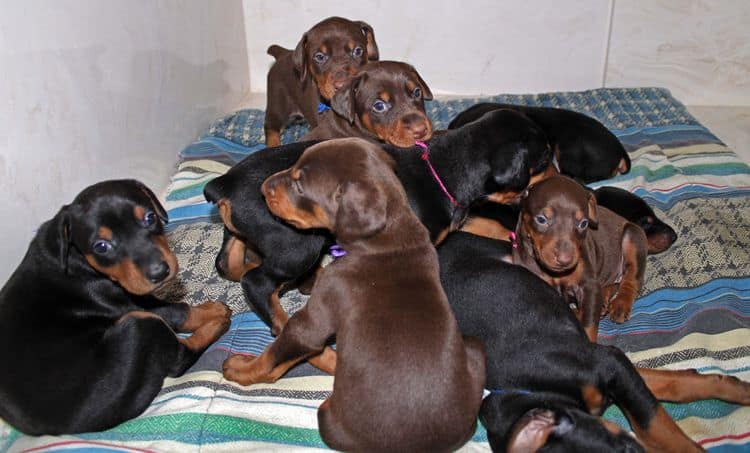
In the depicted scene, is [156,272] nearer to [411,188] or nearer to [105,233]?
[105,233]

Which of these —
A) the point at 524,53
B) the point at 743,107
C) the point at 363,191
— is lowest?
the point at 743,107

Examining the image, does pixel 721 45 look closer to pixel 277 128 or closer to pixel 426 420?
pixel 277 128

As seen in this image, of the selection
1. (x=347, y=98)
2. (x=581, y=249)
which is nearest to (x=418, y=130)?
(x=347, y=98)

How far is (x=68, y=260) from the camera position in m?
3.52

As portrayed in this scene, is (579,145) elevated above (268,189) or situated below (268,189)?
below

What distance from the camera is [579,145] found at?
521cm

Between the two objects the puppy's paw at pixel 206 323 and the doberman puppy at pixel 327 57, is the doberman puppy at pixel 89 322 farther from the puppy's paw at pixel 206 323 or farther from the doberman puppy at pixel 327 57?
the doberman puppy at pixel 327 57

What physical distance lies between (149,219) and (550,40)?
16.7ft

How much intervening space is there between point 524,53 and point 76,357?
18.2ft

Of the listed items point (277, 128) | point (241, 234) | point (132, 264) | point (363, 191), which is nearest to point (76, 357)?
point (132, 264)

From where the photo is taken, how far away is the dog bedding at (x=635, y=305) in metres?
3.33

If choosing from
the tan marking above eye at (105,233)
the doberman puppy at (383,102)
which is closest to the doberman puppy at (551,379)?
the doberman puppy at (383,102)

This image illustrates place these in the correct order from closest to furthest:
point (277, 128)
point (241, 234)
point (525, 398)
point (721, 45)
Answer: point (525, 398)
point (241, 234)
point (277, 128)
point (721, 45)

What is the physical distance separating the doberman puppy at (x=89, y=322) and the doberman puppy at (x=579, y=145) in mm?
2667
